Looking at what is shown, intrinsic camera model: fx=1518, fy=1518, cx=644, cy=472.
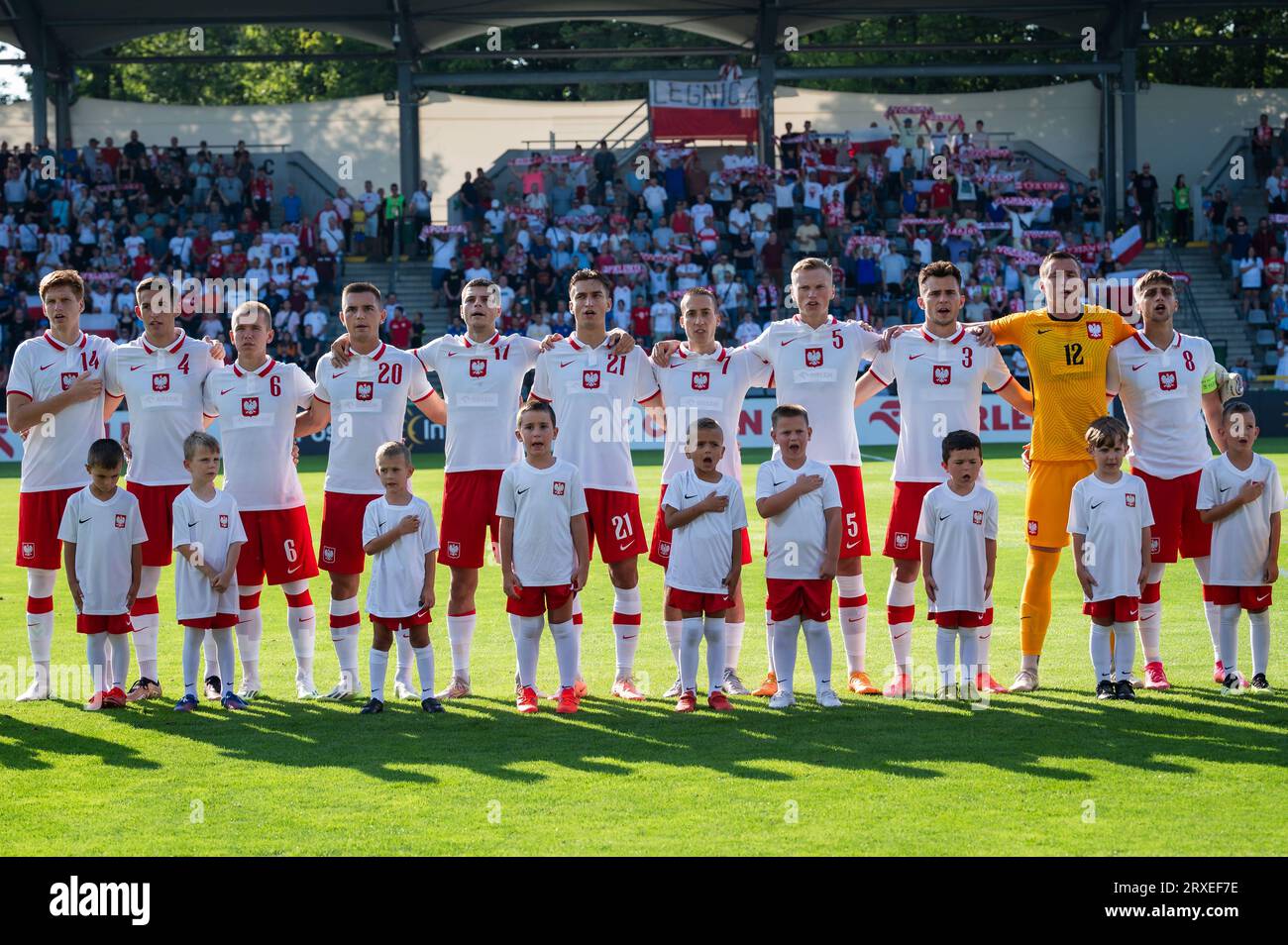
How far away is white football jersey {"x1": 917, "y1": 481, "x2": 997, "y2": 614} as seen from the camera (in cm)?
779

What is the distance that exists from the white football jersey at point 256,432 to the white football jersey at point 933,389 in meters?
2.94

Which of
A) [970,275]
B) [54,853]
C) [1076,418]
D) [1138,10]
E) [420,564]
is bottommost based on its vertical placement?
[54,853]

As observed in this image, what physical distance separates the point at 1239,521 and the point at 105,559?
608cm

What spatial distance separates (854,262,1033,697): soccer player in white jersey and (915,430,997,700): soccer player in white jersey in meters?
0.36

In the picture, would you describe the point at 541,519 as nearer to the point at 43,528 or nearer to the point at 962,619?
the point at 962,619

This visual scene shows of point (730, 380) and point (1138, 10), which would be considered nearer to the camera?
point (730, 380)

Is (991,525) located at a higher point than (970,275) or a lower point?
lower

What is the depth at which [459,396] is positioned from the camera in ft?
27.9

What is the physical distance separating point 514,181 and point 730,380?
89.2 feet

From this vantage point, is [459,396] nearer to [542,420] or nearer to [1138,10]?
[542,420]

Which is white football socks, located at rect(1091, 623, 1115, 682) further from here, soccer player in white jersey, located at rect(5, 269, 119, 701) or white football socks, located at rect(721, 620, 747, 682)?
soccer player in white jersey, located at rect(5, 269, 119, 701)

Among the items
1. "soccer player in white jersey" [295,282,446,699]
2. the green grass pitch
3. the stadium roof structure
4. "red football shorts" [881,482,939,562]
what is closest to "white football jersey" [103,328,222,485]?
"soccer player in white jersey" [295,282,446,699]

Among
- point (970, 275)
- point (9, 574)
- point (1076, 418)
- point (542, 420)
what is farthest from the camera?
point (970, 275)
